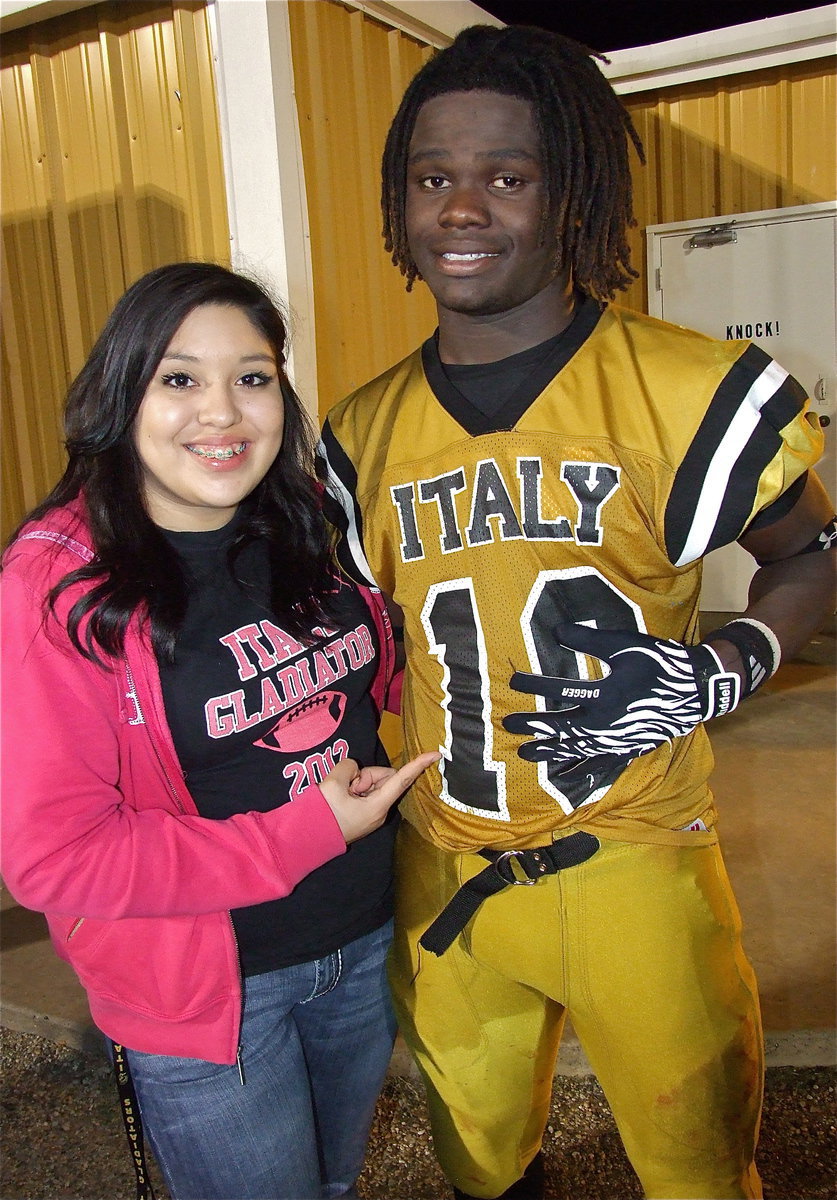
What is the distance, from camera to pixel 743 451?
4.41 ft

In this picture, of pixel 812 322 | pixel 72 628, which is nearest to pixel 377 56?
pixel 72 628

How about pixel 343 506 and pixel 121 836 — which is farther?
pixel 343 506

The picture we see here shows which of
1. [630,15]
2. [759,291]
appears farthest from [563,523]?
[630,15]

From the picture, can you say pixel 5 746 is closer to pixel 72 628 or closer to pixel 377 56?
pixel 72 628

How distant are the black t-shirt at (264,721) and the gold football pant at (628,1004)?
19 cm

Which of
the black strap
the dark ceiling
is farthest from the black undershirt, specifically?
the dark ceiling

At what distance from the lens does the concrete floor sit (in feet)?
8.84

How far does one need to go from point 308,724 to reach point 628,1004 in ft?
2.00

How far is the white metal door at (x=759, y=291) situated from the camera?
617cm

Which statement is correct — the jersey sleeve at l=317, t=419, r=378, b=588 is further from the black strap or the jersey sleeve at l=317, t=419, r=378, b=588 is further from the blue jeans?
the black strap

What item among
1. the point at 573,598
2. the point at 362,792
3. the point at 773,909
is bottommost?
the point at 773,909

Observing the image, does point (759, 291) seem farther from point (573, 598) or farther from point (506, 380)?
point (573, 598)

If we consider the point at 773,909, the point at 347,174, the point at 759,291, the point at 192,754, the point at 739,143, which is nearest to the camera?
the point at 192,754

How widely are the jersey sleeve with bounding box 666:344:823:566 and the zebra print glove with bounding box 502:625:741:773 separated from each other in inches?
7.0
